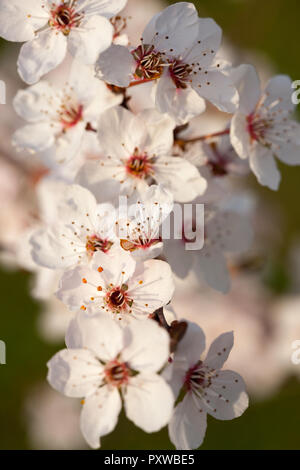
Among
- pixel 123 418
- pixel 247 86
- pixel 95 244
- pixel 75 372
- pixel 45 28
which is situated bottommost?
pixel 123 418

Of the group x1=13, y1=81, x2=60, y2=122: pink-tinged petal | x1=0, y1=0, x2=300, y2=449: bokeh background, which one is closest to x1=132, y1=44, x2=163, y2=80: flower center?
x1=13, y1=81, x2=60, y2=122: pink-tinged petal

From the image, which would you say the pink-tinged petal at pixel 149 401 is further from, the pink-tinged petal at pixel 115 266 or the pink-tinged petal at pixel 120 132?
the pink-tinged petal at pixel 120 132

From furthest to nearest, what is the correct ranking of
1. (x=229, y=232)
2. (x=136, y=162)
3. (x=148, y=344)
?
(x=229, y=232), (x=136, y=162), (x=148, y=344)

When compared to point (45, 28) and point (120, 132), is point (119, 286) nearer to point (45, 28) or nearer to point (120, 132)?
point (120, 132)

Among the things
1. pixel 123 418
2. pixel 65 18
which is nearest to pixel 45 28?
pixel 65 18

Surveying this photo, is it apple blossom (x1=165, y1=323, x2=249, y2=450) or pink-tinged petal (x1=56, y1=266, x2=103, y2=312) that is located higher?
pink-tinged petal (x1=56, y1=266, x2=103, y2=312)

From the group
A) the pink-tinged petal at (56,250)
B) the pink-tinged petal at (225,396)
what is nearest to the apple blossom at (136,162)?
the pink-tinged petal at (56,250)

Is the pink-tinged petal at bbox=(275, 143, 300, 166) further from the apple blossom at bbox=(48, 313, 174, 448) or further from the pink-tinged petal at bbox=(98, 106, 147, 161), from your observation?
the apple blossom at bbox=(48, 313, 174, 448)
